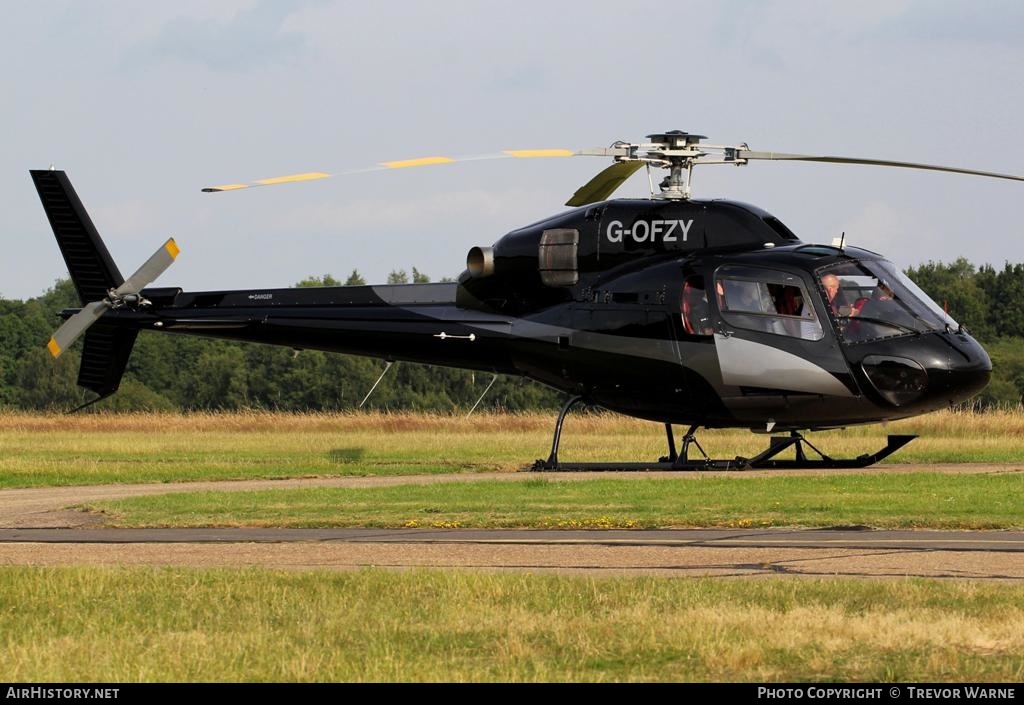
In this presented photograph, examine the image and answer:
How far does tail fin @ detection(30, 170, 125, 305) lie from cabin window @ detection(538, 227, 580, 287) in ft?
35.0

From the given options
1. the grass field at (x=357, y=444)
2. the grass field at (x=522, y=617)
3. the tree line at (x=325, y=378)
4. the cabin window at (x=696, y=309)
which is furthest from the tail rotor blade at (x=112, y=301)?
the tree line at (x=325, y=378)

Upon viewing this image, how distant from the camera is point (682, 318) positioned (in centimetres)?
2367

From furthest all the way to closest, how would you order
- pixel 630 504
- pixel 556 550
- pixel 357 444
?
pixel 357 444 → pixel 630 504 → pixel 556 550

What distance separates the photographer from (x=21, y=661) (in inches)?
404

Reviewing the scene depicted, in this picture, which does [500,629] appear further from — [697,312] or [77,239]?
[77,239]

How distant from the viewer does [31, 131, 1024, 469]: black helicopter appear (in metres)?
22.7

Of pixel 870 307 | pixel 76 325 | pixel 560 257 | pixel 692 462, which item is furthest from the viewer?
pixel 76 325

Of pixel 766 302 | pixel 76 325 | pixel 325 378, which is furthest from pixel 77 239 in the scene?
pixel 325 378

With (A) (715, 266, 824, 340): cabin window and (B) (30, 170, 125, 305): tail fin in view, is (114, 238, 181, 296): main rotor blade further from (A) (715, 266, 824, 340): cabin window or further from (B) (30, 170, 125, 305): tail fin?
(A) (715, 266, 824, 340): cabin window

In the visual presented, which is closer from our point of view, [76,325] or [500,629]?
[500,629]

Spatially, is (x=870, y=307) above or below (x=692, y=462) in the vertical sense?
above

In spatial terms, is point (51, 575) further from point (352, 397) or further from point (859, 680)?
point (352, 397)

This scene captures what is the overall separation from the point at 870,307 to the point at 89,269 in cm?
1679

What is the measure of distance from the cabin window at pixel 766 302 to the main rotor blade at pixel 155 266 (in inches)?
475
